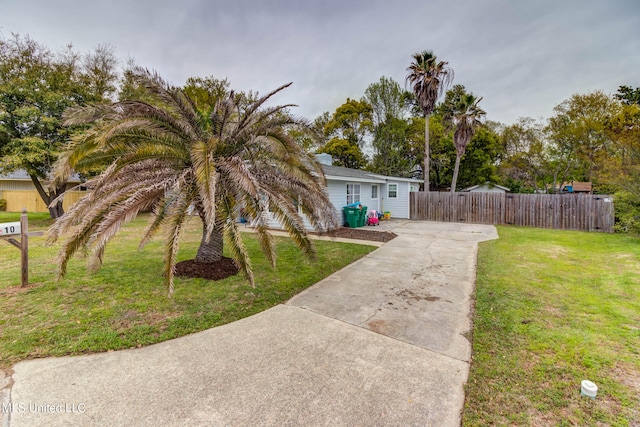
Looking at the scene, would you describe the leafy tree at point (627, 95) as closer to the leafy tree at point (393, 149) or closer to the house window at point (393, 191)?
the leafy tree at point (393, 149)

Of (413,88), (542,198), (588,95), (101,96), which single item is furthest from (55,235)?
(588,95)

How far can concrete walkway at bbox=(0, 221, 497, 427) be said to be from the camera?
7.19 feet

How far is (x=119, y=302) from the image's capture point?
4.39 metres

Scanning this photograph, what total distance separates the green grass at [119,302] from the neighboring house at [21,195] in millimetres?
15975

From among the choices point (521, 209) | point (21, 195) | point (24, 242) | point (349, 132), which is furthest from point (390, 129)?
point (21, 195)


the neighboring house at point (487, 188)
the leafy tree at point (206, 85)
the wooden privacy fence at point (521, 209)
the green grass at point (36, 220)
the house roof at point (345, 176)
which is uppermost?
the leafy tree at point (206, 85)

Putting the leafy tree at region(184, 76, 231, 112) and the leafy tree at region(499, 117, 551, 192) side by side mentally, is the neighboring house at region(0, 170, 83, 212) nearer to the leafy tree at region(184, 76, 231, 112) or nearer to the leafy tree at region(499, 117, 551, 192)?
the leafy tree at region(184, 76, 231, 112)

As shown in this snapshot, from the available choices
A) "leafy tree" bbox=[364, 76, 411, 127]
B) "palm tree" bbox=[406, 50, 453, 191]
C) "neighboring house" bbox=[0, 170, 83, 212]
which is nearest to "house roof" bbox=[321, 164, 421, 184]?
"palm tree" bbox=[406, 50, 453, 191]

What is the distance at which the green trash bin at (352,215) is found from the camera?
12727 mm

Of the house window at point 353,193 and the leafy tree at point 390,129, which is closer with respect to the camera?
the house window at point 353,193

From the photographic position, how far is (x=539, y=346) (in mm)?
3158

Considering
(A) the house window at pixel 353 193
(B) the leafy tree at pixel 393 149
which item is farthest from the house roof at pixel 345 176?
(B) the leafy tree at pixel 393 149

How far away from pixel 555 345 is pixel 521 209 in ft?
43.7

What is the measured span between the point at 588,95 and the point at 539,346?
87.9 ft
